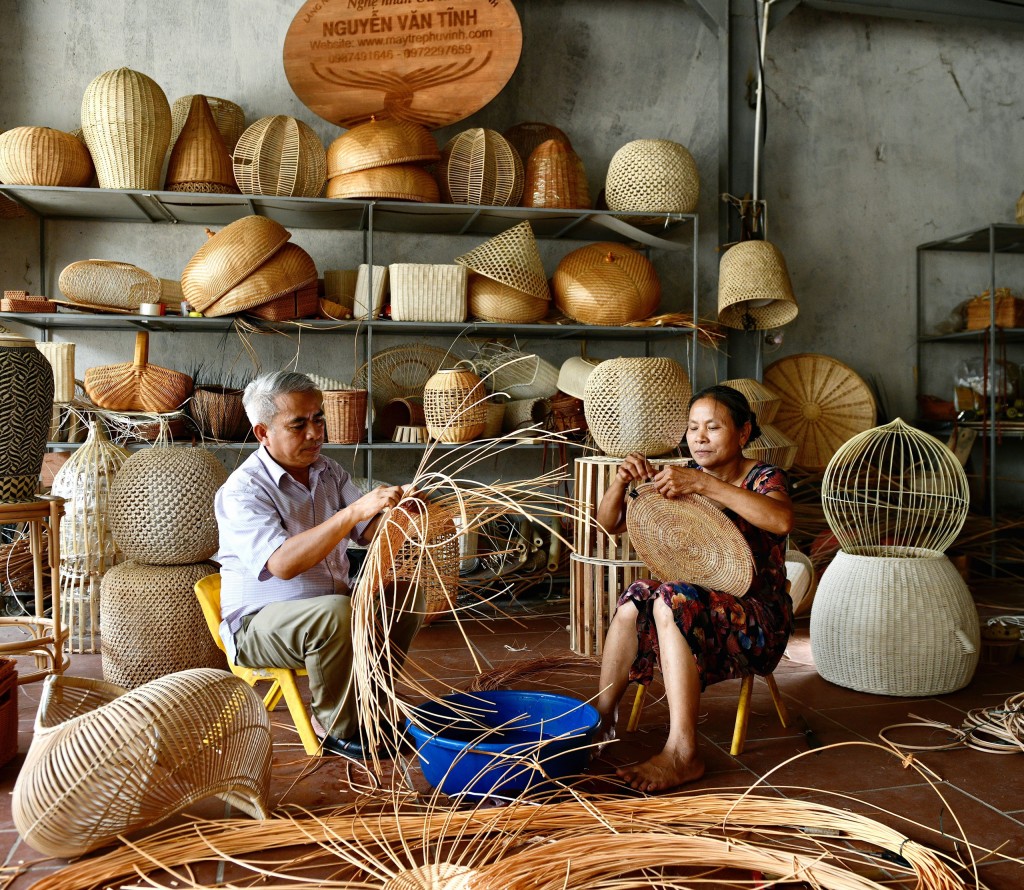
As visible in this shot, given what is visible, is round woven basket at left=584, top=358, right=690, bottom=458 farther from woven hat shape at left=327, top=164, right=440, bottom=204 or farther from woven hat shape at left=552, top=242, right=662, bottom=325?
woven hat shape at left=327, top=164, right=440, bottom=204

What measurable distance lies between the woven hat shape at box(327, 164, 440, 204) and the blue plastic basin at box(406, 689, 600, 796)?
284 cm

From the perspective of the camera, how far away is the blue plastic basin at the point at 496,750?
2.13m

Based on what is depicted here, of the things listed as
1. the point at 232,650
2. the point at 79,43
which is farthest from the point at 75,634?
the point at 79,43

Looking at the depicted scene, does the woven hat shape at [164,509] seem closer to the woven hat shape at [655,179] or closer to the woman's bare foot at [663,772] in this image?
the woman's bare foot at [663,772]

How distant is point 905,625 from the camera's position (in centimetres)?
320

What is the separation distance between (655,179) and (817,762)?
316 cm

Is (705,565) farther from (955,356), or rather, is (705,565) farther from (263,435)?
(955,356)

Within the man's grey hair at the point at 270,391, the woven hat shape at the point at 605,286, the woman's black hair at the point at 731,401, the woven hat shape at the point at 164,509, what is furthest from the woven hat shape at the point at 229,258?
the woman's black hair at the point at 731,401

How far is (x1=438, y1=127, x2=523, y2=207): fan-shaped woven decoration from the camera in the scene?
4.78m

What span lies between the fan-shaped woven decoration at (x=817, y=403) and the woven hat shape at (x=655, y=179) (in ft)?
4.31

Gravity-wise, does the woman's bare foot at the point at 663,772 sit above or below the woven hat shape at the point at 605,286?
below

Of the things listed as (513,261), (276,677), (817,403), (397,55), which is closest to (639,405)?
(513,261)

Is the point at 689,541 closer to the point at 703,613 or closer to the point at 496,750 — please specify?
the point at 703,613

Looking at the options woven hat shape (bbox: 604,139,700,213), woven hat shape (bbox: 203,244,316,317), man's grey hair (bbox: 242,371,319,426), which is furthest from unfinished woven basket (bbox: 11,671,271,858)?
woven hat shape (bbox: 604,139,700,213)
